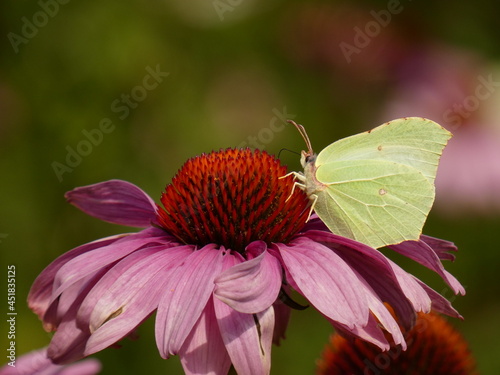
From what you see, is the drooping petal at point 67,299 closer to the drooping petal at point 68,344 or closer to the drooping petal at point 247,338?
the drooping petal at point 68,344

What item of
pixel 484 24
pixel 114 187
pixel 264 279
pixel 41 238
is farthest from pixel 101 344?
pixel 484 24

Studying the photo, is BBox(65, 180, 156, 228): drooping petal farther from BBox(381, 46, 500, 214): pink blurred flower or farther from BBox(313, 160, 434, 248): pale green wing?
BBox(381, 46, 500, 214): pink blurred flower

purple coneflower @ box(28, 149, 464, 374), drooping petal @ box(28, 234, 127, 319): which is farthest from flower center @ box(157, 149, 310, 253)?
drooping petal @ box(28, 234, 127, 319)

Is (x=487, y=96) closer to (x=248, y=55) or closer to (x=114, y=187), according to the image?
(x=248, y=55)

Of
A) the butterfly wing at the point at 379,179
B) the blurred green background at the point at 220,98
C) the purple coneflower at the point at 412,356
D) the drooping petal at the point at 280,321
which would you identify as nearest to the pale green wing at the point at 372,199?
the butterfly wing at the point at 379,179
